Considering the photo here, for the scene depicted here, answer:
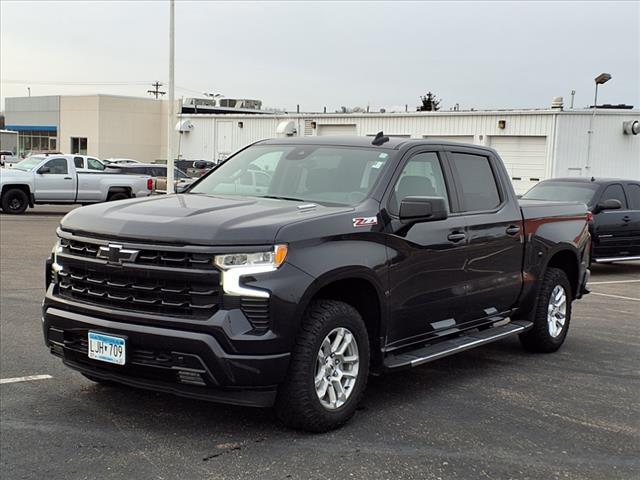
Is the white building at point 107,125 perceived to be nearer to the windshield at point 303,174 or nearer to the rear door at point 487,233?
the windshield at point 303,174

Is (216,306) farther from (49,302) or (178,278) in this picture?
(49,302)

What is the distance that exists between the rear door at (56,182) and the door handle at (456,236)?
19.4 meters

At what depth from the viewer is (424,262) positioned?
214 inches

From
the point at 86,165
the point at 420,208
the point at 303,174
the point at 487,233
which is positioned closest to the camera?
the point at 420,208

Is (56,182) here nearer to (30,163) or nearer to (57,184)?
(57,184)

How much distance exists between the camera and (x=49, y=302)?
4.89m

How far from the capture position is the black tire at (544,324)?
278 inches

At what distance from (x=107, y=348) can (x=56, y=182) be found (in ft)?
65.4

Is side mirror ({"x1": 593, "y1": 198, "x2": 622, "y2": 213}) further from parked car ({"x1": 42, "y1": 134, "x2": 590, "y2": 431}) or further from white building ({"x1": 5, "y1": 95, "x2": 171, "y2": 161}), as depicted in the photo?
white building ({"x1": 5, "y1": 95, "x2": 171, "y2": 161})

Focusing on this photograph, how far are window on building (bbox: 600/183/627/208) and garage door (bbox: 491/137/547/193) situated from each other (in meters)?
16.7

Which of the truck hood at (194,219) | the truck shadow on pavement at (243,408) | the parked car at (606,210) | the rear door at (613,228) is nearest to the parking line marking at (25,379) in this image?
the truck shadow on pavement at (243,408)

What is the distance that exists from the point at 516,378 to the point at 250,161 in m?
2.90

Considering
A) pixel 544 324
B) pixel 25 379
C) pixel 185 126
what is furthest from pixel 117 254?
pixel 185 126

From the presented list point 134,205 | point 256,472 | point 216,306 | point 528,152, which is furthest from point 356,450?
point 528,152
